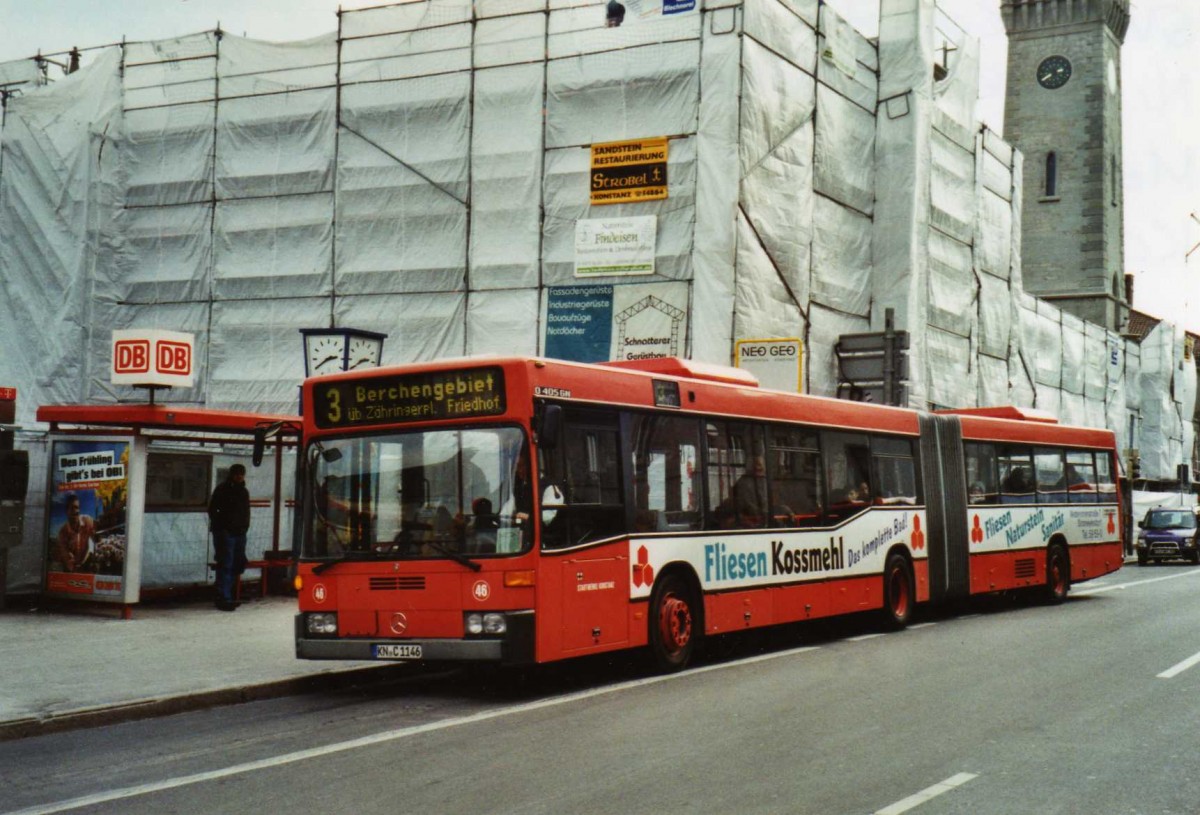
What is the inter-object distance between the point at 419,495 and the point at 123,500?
6.00 meters

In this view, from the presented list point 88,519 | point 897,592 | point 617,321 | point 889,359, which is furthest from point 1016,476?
point 88,519

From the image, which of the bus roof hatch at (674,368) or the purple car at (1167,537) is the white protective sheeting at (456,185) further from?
the purple car at (1167,537)

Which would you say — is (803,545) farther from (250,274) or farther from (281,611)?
(250,274)

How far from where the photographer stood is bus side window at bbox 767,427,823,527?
1338 cm

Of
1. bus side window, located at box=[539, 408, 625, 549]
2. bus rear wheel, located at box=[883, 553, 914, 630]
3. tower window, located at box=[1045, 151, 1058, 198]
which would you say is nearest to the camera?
bus side window, located at box=[539, 408, 625, 549]

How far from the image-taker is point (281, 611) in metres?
15.9

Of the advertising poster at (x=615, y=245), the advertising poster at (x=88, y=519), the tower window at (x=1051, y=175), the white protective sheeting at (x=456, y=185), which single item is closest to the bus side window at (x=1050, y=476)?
the white protective sheeting at (x=456, y=185)

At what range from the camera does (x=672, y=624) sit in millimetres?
11547

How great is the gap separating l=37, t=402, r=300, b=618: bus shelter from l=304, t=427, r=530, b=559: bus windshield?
3.13 metres

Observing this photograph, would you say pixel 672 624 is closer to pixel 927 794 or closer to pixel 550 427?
pixel 550 427

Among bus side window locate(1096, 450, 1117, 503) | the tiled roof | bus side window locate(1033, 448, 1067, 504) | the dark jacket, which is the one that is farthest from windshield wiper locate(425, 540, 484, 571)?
the tiled roof

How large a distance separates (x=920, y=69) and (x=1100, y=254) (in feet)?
129

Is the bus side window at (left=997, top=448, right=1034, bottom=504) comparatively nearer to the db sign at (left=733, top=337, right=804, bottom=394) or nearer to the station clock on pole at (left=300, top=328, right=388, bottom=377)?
the db sign at (left=733, top=337, right=804, bottom=394)

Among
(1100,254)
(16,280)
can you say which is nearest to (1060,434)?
(16,280)
